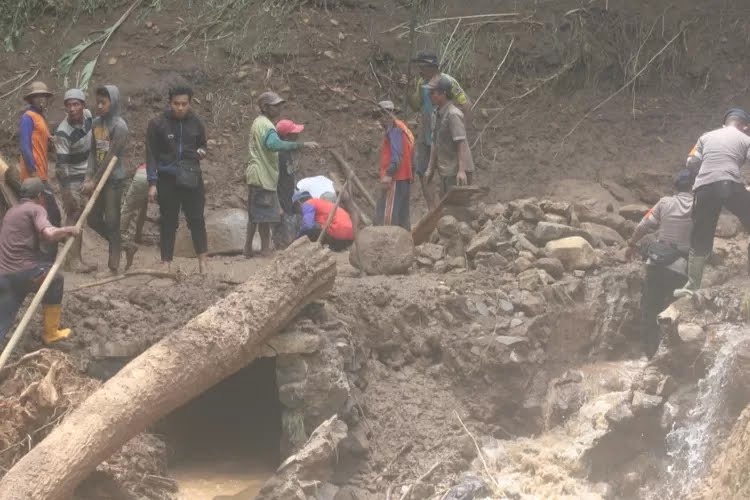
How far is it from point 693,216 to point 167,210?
4529 millimetres

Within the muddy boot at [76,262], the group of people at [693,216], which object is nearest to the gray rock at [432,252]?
the group of people at [693,216]

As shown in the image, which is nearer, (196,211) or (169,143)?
(169,143)

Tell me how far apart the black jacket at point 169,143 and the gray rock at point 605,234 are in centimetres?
406

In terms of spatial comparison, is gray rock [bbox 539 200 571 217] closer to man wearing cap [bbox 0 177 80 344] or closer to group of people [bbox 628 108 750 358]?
group of people [bbox 628 108 750 358]

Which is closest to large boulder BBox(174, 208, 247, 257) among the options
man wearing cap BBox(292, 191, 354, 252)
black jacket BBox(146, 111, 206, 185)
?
man wearing cap BBox(292, 191, 354, 252)

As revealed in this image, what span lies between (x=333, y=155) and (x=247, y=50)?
2056 mm

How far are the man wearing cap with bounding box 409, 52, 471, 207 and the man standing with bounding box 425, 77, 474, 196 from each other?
0.12 meters

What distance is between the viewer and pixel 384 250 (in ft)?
30.1

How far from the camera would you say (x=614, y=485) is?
7871mm

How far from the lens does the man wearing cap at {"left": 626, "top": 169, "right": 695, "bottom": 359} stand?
8656 millimetres

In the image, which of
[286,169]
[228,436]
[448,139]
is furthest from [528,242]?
[228,436]

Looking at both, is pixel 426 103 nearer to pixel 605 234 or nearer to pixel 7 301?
pixel 605 234

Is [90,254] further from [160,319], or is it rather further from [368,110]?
[368,110]

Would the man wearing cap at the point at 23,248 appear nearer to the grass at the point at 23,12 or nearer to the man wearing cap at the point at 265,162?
the man wearing cap at the point at 265,162
